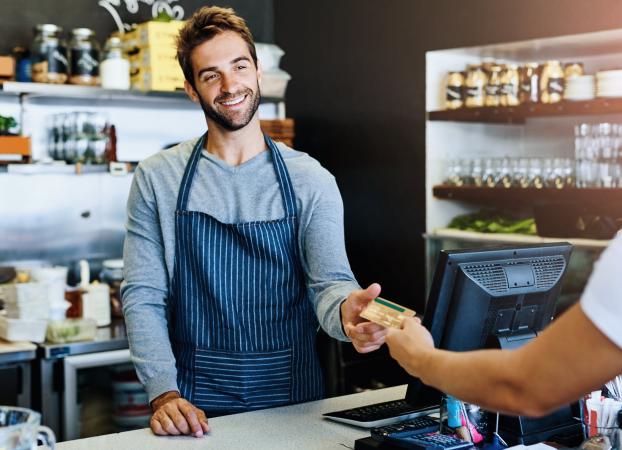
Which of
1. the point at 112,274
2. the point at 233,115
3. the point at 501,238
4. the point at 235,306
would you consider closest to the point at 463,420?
the point at 235,306

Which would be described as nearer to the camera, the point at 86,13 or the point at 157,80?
the point at 157,80

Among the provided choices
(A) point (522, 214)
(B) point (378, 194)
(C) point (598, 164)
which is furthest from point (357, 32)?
(C) point (598, 164)

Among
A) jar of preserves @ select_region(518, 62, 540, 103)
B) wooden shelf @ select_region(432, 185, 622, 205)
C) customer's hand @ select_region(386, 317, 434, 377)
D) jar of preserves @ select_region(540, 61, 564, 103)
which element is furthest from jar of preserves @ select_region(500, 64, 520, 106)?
customer's hand @ select_region(386, 317, 434, 377)

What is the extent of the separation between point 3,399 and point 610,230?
2620mm

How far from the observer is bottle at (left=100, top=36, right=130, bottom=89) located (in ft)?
14.3

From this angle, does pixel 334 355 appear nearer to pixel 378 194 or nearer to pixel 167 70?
pixel 378 194

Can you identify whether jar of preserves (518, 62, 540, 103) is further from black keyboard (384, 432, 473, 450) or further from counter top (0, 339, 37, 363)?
counter top (0, 339, 37, 363)

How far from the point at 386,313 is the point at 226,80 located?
3.17 feet

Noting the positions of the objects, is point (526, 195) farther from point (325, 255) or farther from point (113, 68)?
point (113, 68)

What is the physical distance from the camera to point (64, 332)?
376 centimetres

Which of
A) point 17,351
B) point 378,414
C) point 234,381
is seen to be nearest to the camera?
point 378,414

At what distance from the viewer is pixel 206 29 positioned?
2557 millimetres

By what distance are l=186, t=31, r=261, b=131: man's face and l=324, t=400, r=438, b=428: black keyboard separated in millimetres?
855

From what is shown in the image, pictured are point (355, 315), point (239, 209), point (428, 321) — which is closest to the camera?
point (428, 321)
